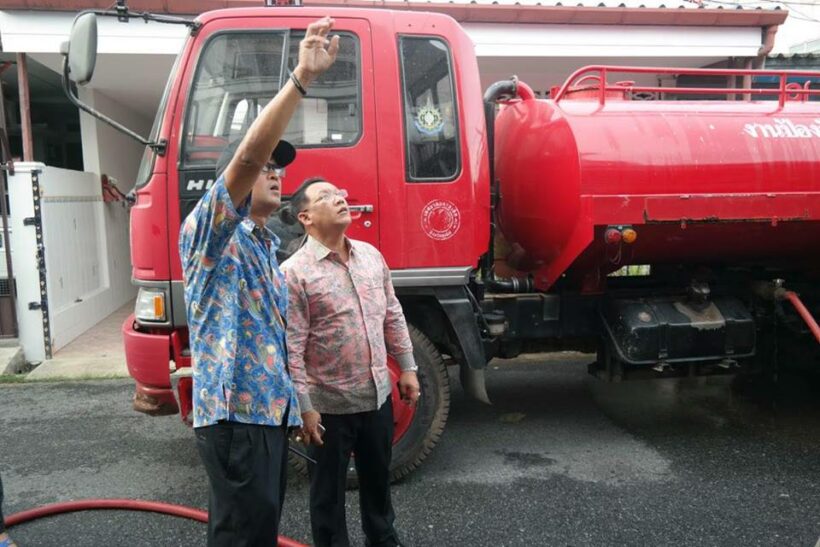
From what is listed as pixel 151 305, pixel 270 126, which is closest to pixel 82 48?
pixel 151 305

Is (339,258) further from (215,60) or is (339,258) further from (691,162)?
(691,162)

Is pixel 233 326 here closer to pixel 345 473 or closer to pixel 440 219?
pixel 345 473

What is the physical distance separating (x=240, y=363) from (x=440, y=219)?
1772 millimetres

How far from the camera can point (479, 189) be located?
11.4ft

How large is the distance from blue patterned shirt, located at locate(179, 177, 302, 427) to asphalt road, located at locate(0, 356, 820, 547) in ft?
4.76

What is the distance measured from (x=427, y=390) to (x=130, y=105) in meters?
7.01

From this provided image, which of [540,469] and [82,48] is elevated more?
[82,48]

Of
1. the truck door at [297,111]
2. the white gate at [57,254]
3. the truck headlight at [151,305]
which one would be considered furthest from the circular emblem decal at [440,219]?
the white gate at [57,254]

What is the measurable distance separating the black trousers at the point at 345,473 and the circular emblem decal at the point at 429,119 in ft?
5.07

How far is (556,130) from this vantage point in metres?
3.60

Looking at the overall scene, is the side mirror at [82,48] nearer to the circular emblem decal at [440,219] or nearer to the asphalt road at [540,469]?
the circular emblem decal at [440,219]

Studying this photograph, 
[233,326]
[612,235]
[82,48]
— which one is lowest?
[233,326]

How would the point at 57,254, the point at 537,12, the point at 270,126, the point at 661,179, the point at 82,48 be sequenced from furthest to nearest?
1. the point at 537,12
2. the point at 57,254
3. the point at 661,179
4. the point at 82,48
5. the point at 270,126

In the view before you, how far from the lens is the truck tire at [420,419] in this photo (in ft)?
11.4
